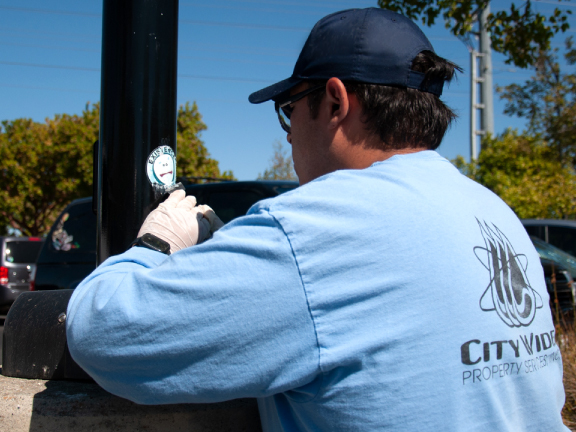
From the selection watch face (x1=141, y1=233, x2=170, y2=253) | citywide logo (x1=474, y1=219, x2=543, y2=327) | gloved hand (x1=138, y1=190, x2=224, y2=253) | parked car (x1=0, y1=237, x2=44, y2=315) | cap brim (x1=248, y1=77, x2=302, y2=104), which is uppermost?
cap brim (x1=248, y1=77, x2=302, y2=104)

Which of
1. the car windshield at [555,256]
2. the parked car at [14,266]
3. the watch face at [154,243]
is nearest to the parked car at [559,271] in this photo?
the car windshield at [555,256]

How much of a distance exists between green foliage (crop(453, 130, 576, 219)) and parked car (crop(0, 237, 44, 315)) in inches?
474

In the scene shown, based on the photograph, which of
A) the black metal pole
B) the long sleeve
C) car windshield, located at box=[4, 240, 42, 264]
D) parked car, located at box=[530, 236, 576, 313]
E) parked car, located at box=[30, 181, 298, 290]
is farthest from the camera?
car windshield, located at box=[4, 240, 42, 264]

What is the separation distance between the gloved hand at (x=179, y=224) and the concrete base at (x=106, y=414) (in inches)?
15.3

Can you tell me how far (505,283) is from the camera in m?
1.12

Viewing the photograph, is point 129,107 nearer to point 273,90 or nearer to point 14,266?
point 273,90

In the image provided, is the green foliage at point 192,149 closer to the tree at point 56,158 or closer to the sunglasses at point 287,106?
the tree at point 56,158

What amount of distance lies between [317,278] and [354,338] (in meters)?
0.13

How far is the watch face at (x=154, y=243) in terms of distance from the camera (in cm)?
124

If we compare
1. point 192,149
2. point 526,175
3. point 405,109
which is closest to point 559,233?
point 526,175

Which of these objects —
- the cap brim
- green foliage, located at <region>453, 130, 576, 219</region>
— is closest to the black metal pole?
the cap brim

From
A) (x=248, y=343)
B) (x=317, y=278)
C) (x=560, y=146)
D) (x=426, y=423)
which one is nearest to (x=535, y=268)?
(x=426, y=423)

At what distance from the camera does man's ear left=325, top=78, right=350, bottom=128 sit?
124cm

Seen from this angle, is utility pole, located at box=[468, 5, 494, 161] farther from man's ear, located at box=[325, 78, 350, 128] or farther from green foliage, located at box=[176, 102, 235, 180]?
man's ear, located at box=[325, 78, 350, 128]
